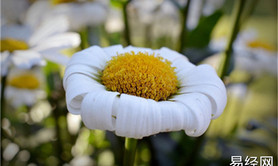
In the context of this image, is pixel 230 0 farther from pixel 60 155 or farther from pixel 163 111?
pixel 163 111

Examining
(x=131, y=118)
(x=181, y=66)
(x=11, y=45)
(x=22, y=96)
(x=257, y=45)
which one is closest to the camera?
(x=131, y=118)

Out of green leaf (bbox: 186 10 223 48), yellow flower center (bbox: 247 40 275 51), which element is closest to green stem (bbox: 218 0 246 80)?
green leaf (bbox: 186 10 223 48)

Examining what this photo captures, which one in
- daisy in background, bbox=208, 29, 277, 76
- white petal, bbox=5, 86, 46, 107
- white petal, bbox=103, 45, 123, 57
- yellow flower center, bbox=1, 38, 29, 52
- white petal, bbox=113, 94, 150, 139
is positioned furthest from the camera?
daisy in background, bbox=208, 29, 277, 76

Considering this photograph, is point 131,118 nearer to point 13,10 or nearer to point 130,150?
point 130,150

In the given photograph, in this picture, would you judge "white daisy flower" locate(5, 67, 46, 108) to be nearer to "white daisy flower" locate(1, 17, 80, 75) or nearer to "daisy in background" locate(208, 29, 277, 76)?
"white daisy flower" locate(1, 17, 80, 75)

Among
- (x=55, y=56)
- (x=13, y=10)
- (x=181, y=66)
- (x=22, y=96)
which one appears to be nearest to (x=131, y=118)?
(x=181, y=66)
